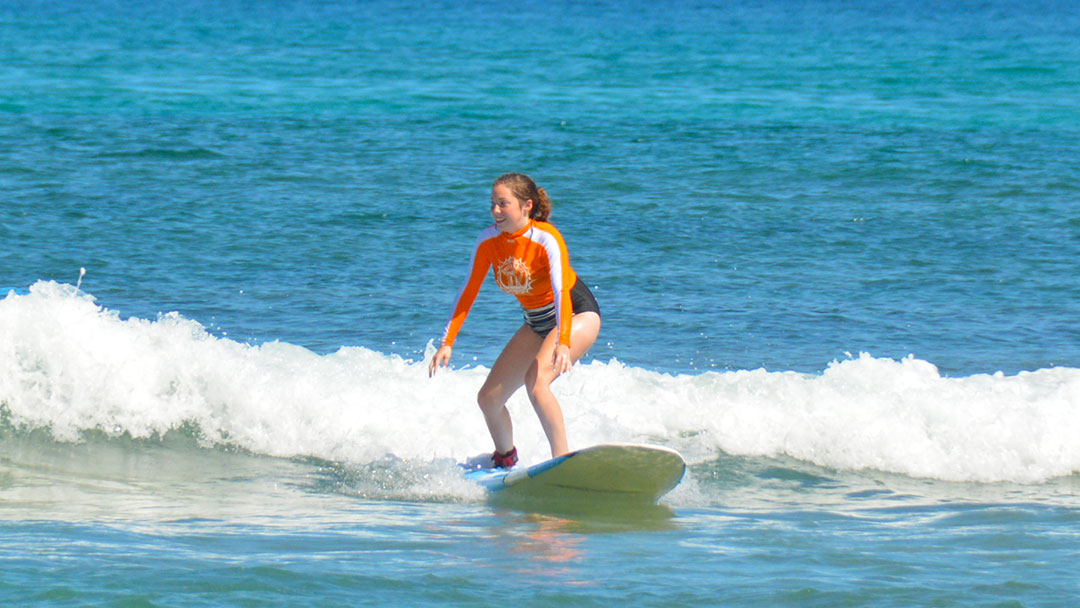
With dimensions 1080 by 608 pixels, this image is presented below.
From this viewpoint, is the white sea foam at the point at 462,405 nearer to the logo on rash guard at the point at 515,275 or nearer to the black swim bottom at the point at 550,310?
the black swim bottom at the point at 550,310

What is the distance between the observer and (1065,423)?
8.38 m

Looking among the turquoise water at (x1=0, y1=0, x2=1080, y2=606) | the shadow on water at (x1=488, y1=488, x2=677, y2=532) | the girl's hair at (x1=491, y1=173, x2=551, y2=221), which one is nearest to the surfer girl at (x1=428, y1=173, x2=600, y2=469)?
the girl's hair at (x1=491, y1=173, x2=551, y2=221)

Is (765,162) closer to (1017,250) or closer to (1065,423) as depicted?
(1017,250)

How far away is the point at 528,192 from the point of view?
21.4 ft

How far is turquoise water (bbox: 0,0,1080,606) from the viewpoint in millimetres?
5516

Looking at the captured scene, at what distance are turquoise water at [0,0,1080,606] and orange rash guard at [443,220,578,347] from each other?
1095mm

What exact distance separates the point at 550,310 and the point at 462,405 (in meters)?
2.36

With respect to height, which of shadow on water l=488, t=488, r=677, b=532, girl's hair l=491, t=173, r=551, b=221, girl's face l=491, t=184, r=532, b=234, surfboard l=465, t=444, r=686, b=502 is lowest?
shadow on water l=488, t=488, r=677, b=532

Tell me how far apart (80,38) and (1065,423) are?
36.5 m

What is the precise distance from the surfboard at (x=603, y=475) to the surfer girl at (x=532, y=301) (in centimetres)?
16

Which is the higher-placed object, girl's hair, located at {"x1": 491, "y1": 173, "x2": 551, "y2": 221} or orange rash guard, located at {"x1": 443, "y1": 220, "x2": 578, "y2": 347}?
girl's hair, located at {"x1": 491, "y1": 173, "x2": 551, "y2": 221}

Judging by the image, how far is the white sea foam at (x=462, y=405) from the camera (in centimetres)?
817

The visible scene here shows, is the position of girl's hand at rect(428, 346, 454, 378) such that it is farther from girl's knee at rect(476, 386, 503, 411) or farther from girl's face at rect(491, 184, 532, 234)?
girl's face at rect(491, 184, 532, 234)

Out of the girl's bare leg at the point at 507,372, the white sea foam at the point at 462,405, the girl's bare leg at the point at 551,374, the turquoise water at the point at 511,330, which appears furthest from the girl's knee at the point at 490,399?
the white sea foam at the point at 462,405
